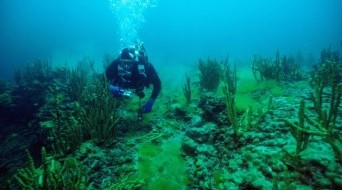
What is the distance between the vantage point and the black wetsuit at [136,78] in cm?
577

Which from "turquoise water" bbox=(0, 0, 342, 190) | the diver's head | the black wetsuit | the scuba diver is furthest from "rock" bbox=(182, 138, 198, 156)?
the diver's head

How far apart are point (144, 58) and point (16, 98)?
512 cm

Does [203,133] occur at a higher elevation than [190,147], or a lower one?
higher

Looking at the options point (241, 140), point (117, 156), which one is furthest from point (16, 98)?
point (241, 140)

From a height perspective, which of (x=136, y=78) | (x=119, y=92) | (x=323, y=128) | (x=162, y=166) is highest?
(x=136, y=78)

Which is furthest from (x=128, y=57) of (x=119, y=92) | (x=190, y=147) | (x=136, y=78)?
(x=190, y=147)

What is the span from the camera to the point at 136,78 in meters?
5.80

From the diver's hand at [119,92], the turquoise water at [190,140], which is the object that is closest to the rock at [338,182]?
the turquoise water at [190,140]

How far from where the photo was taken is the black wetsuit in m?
5.77

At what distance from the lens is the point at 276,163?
267 centimetres

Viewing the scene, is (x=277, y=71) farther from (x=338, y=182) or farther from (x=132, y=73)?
(x=338, y=182)

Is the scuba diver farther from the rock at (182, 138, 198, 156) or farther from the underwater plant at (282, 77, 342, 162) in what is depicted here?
the underwater plant at (282, 77, 342, 162)

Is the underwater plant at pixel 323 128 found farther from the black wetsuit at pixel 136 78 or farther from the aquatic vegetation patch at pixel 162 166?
the black wetsuit at pixel 136 78

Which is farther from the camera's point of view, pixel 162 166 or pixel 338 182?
pixel 162 166
